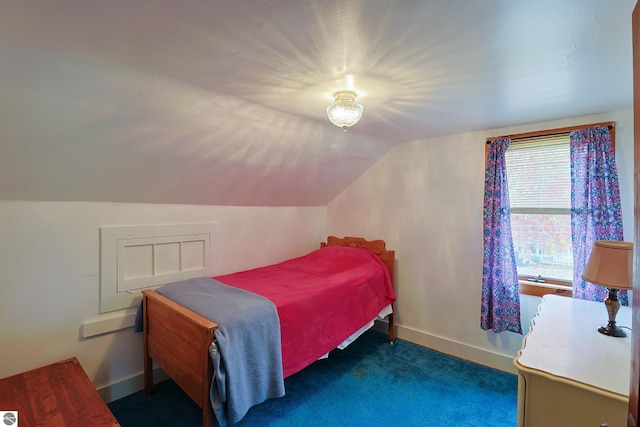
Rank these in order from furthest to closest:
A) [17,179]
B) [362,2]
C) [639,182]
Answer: [17,179], [362,2], [639,182]

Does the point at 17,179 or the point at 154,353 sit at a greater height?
the point at 17,179

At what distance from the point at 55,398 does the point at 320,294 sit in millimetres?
1585

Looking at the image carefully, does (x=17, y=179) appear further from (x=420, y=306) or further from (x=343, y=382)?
(x=420, y=306)

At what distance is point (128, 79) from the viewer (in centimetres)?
144

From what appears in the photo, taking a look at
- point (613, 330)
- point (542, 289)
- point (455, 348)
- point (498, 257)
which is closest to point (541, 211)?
point (498, 257)

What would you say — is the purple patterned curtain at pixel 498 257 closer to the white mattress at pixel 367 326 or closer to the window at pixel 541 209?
the window at pixel 541 209

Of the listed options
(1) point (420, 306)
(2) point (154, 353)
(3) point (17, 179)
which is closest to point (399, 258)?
Result: (1) point (420, 306)

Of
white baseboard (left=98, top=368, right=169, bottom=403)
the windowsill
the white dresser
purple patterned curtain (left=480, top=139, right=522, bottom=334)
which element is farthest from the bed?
the white dresser

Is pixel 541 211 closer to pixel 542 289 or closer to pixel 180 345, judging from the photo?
pixel 542 289

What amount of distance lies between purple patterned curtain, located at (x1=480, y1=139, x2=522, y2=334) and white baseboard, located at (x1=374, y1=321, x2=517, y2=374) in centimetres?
30

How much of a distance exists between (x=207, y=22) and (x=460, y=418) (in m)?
2.66

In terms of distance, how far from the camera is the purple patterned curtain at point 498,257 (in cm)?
250

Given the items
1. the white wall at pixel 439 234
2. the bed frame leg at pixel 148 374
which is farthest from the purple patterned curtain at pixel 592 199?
the bed frame leg at pixel 148 374

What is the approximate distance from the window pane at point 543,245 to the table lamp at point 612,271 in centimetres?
93
